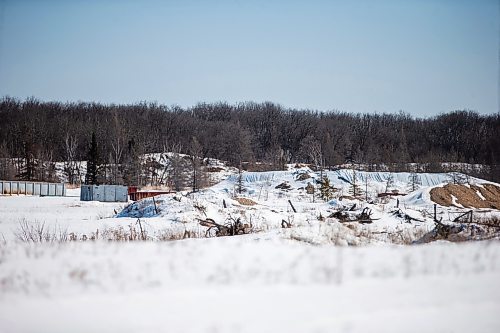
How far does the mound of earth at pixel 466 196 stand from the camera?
27438 mm

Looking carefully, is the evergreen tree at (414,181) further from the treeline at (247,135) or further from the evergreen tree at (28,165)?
the evergreen tree at (28,165)

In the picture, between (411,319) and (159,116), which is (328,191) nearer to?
(411,319)

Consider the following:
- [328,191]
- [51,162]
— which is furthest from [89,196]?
[51,162]

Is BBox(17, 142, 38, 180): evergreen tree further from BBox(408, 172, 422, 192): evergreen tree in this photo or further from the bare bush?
the bare bush

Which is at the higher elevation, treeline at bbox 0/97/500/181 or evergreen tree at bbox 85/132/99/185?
treeline at bbox 0/97/500/181

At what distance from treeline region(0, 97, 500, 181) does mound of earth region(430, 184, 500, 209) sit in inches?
884

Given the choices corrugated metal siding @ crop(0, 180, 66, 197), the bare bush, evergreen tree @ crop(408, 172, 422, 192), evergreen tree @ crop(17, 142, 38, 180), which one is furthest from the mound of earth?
evergreen tree @ crop(17, 142, 38, 180)

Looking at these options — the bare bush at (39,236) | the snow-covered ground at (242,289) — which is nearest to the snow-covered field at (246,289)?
the snow-covered ground at (242,289)

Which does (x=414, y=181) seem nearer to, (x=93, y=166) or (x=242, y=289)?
(x=93, y=166)

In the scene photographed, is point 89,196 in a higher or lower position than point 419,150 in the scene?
lower

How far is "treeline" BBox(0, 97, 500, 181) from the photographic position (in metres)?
65.4

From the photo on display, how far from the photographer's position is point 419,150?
7994 cm

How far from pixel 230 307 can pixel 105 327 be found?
1171 millimetres

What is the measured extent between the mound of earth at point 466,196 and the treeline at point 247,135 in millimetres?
22444
